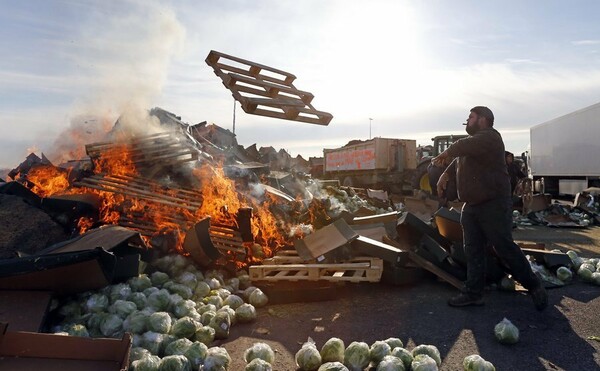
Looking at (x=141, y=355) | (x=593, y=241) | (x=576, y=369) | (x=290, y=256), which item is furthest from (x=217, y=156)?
(x=593, y=241)

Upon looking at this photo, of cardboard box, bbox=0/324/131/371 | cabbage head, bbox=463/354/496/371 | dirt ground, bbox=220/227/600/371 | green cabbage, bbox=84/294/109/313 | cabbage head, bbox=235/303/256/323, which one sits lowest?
dirt ground, bbox=220/227/600/371

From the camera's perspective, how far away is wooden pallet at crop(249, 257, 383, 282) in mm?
5168

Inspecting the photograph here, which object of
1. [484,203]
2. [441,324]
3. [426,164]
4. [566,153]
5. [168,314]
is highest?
[566,153]

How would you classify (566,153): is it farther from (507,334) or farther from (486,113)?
(507,334)

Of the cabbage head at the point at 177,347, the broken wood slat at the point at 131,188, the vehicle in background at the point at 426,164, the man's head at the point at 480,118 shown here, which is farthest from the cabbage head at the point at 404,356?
the vehicle in background at the point at 426,164

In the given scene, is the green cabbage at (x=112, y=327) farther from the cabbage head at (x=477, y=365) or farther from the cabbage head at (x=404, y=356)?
the cabbage head at (x=477, y=365)

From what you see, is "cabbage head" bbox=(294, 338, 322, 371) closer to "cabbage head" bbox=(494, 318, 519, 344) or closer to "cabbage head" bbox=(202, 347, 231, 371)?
"cabbage head" bbox=(202, 347, 231, 371)

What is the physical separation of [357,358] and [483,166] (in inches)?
105

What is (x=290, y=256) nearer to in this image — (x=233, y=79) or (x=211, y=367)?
(x=233, y=79)

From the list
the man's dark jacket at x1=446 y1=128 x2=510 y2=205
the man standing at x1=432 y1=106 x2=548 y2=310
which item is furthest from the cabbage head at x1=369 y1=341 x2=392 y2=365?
the man's dark jacket at x1=446 y1=128 x2=510 y2=205

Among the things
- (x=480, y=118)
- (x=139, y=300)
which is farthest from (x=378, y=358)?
(x=480, y=118)

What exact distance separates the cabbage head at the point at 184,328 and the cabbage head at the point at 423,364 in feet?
6.31

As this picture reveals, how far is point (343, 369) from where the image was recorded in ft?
9.50

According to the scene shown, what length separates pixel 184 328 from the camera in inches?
144
